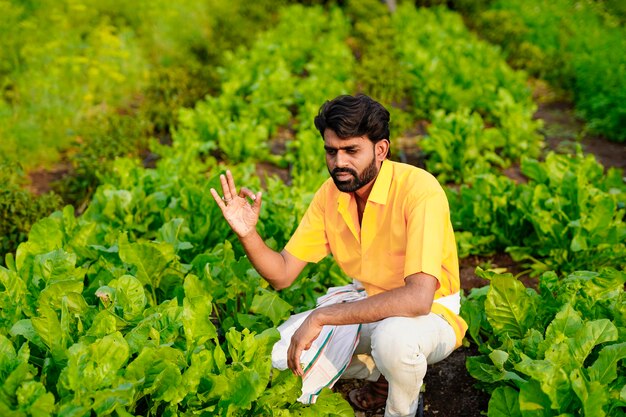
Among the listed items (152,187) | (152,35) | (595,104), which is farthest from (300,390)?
(152,35)

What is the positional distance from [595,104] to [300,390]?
6593 mm

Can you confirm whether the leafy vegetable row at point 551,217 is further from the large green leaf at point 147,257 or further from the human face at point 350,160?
the large green leaf at point 147,257

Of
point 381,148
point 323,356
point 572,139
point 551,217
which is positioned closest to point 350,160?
point 381,148

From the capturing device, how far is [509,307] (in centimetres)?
339

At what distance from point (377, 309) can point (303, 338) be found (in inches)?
13.2

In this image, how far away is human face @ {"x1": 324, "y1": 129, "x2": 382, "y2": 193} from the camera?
308 centimetres

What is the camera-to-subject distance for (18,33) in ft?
28.1

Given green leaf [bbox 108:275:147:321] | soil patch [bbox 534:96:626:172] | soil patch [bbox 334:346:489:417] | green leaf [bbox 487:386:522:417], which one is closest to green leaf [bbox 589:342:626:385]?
green leaf [bbox 487:386:522:417]

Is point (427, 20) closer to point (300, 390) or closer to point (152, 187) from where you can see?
point (152, 187)

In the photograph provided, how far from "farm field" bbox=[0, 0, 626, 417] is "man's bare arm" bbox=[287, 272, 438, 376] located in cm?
19

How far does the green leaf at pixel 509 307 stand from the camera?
3.36 meters

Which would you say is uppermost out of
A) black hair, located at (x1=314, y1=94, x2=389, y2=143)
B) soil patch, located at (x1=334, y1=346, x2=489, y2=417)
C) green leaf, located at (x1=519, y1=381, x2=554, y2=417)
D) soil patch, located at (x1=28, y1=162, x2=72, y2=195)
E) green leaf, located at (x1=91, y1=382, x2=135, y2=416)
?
black hair, located at (x1=314, y1=94, x2=389, y2=143)

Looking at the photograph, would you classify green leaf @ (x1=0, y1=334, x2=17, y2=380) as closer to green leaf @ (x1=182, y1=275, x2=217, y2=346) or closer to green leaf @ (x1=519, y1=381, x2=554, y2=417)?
green leaf @ (x1=182, y1=275, x2=217, y2=346)

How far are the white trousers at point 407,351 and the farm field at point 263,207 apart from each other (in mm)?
248
